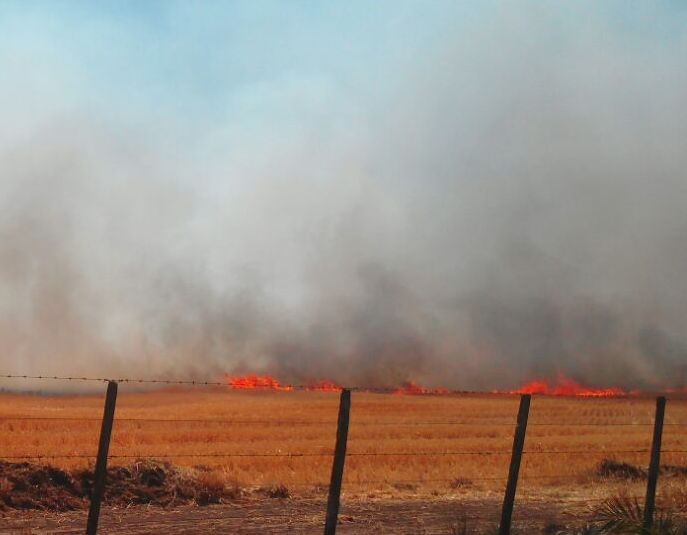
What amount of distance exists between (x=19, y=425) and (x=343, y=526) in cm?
2540

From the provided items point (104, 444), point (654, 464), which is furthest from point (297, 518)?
point (654, 464)

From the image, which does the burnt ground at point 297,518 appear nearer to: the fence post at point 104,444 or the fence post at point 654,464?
the fence post at point 654,464

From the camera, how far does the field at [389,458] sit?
712 inches

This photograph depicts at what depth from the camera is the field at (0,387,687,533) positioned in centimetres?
1809

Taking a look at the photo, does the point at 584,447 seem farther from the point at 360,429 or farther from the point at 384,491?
the point at 384,491

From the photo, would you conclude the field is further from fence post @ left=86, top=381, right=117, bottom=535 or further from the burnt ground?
fence post @ left=86, top=381, right=117, bottom=535

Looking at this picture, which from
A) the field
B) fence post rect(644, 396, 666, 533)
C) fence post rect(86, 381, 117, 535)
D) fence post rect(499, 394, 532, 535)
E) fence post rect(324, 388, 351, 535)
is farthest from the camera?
the field

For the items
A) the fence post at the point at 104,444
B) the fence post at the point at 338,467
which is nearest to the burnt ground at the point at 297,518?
the fence post at the point at 338,467

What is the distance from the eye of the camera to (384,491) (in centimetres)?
2072

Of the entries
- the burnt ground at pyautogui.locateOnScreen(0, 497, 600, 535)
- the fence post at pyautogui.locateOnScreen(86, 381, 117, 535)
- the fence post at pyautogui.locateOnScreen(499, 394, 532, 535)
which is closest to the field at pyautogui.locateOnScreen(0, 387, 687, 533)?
the burnt ground at pyautogui.locateOnScreen(0, 497, 600, 535)

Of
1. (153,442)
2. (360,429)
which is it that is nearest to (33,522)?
(153,442)

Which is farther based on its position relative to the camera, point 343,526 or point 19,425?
point 19,425

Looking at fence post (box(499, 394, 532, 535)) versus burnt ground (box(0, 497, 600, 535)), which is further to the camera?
burnt ground (box(0, 497, 600, 535))

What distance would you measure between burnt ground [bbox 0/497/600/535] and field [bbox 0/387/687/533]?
5 cm
